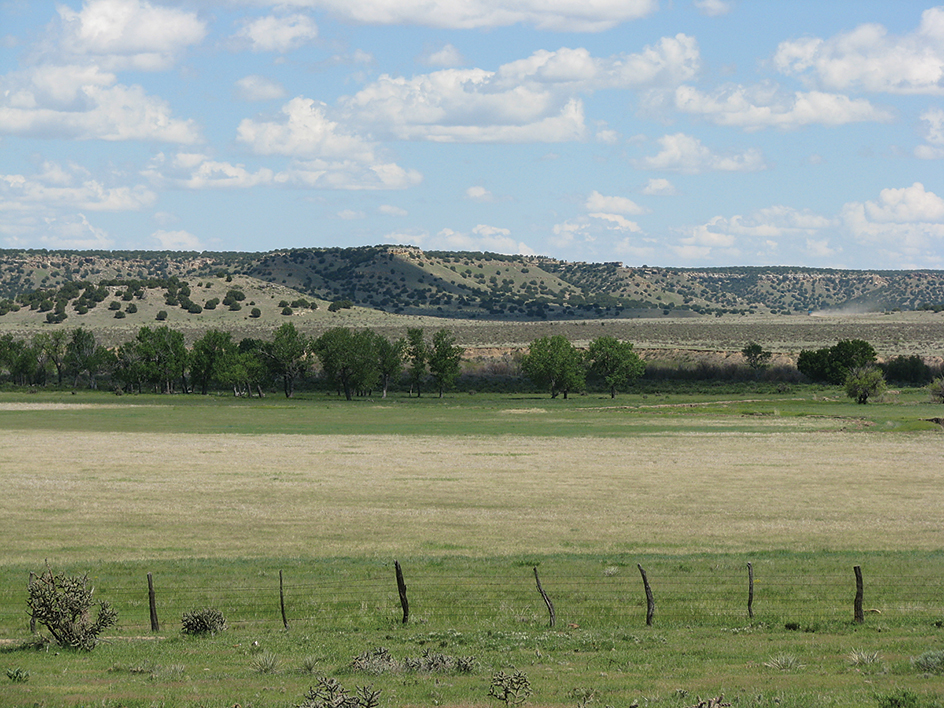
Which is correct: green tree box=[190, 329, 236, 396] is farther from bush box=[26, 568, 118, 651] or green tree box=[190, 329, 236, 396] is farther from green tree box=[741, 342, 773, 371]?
bush box=[26, 568, 118, 651]

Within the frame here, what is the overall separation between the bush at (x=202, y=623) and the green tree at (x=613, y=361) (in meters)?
103

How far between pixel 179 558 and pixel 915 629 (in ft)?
60.3

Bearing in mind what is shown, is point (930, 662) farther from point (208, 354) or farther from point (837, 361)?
point (208, 354)

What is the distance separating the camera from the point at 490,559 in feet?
89.2

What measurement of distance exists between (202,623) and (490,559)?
10174 mm

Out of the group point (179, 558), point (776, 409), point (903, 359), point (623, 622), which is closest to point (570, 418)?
point (776, 409)

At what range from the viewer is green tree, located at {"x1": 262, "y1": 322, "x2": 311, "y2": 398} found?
12206 cm

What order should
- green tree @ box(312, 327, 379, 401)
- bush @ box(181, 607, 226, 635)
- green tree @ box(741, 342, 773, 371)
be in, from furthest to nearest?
green tree @ box(741, 342, 773, 371)
green tree @ box(312, 327, 379, 401)
bush @ box(181, 607, 226, 635)

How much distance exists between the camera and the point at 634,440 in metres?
67.7

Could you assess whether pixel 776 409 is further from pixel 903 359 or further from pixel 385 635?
pixel 385 635

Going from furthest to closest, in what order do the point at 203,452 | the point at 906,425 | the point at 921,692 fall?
1. the point at 906,425
2. the point at 203,452
3. the point at 921,692

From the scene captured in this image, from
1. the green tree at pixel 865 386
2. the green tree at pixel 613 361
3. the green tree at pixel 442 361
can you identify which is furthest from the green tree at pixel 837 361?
the green tree at pixel 442 361

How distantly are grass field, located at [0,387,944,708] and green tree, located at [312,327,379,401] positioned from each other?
5054cm

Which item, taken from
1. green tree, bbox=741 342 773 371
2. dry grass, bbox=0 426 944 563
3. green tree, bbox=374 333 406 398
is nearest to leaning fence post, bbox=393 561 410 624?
dry grass, bbox=0 426 944 563
